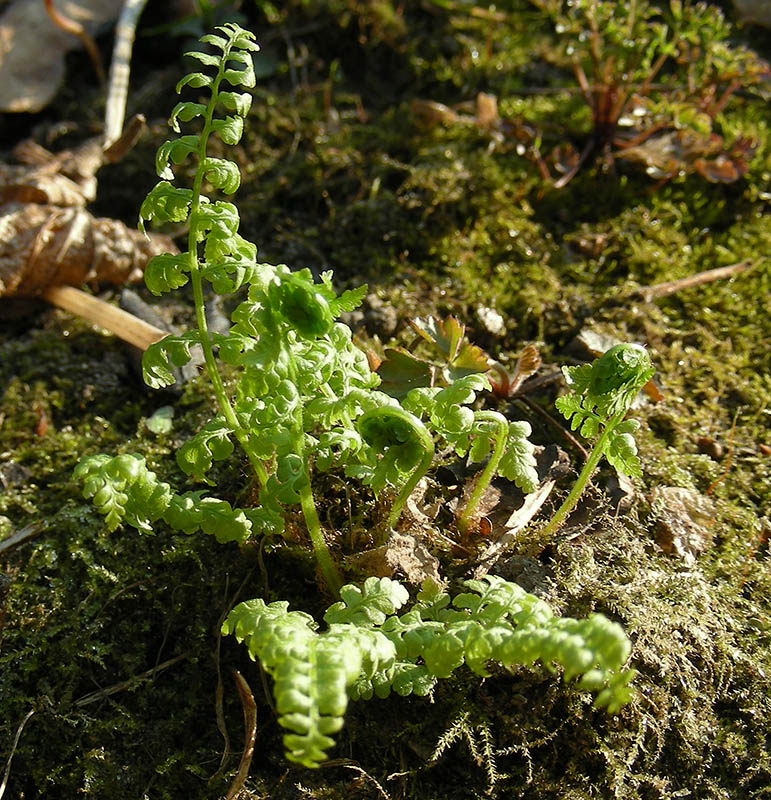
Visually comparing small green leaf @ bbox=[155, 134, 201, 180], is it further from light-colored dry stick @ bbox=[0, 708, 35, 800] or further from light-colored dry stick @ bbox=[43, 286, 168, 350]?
light-colored dry stick @ bbox=[0, 708, 35, 800]

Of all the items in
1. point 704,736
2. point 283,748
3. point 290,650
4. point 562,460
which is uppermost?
point 290,650

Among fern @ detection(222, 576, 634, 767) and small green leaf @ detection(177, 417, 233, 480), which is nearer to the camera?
fern @ detection(222, 576, 634, 767)

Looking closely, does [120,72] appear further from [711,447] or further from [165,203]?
[711,447]

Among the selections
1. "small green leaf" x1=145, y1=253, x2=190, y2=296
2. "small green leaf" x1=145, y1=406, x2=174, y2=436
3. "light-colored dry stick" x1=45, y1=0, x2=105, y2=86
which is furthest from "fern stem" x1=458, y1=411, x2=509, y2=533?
"light-colored dry stick" x1=45, y1=0, x2=105, y2=86

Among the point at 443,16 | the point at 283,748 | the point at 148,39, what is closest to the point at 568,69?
the point at 443,16

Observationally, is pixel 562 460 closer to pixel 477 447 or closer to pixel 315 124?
pixel 477 447

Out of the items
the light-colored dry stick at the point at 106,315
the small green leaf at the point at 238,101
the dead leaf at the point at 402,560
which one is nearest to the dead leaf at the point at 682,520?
the dead leaf at the point at 402,560

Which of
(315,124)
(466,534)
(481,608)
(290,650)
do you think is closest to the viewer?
(290,650)
